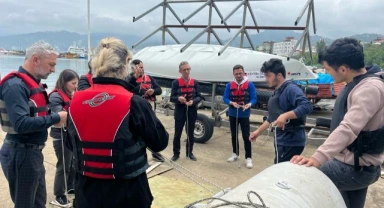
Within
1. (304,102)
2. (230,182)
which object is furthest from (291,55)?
(304,102)

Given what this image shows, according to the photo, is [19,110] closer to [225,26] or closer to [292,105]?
[292,105]

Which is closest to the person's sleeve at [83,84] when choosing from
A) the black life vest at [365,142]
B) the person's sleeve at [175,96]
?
the person's sleeve at [175,96]

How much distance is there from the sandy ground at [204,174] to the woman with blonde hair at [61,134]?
8.9 inches

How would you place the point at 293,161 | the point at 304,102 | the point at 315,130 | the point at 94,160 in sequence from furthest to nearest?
1. the point at 315,130
2. the point at 304,102
3. the point at 293,161
4. the point at 94,160

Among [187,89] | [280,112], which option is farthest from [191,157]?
[280,112]

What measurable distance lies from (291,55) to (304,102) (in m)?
4.01

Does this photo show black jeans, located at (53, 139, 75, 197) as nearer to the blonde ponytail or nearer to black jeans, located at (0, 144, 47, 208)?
black jeans, located at (0, 144, 47, 208)

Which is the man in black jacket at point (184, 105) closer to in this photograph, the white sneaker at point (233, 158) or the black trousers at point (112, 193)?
the white sneaker at point (233, 158)

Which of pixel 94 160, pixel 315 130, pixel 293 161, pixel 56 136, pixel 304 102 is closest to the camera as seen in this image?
pixel 94 160

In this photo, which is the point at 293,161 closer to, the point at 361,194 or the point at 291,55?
the point at 361,194

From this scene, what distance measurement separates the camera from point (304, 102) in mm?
3369

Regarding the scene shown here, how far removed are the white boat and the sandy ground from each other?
1.46 metres

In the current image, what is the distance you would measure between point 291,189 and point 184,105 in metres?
4.01

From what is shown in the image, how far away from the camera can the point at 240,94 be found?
5.63 meters
